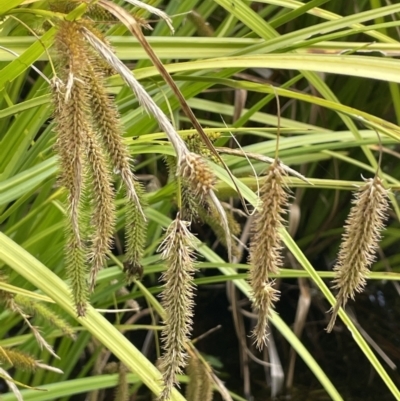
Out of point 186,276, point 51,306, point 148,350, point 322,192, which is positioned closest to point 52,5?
point 186,276

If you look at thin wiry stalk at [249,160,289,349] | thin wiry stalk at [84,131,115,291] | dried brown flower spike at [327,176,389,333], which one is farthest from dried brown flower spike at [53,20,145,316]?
dried brown flower spike at [327,176,389,333]

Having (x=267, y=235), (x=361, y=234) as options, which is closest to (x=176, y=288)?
(x=267, y=235)

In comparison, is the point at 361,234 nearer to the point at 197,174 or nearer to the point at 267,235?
the point at 267,235

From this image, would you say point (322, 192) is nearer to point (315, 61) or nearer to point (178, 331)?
point (315, 61)

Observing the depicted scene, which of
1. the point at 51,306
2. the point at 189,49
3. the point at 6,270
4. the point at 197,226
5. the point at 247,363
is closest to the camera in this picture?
the point at 189,49

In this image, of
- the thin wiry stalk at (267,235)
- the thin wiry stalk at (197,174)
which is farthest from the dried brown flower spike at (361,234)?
the thin wiry stalk at (197,174)

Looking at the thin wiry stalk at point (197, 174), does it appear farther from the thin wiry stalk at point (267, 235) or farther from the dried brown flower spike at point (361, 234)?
the dried brown flower spike at point (361, 234)

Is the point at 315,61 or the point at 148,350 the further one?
the point at 148,350
